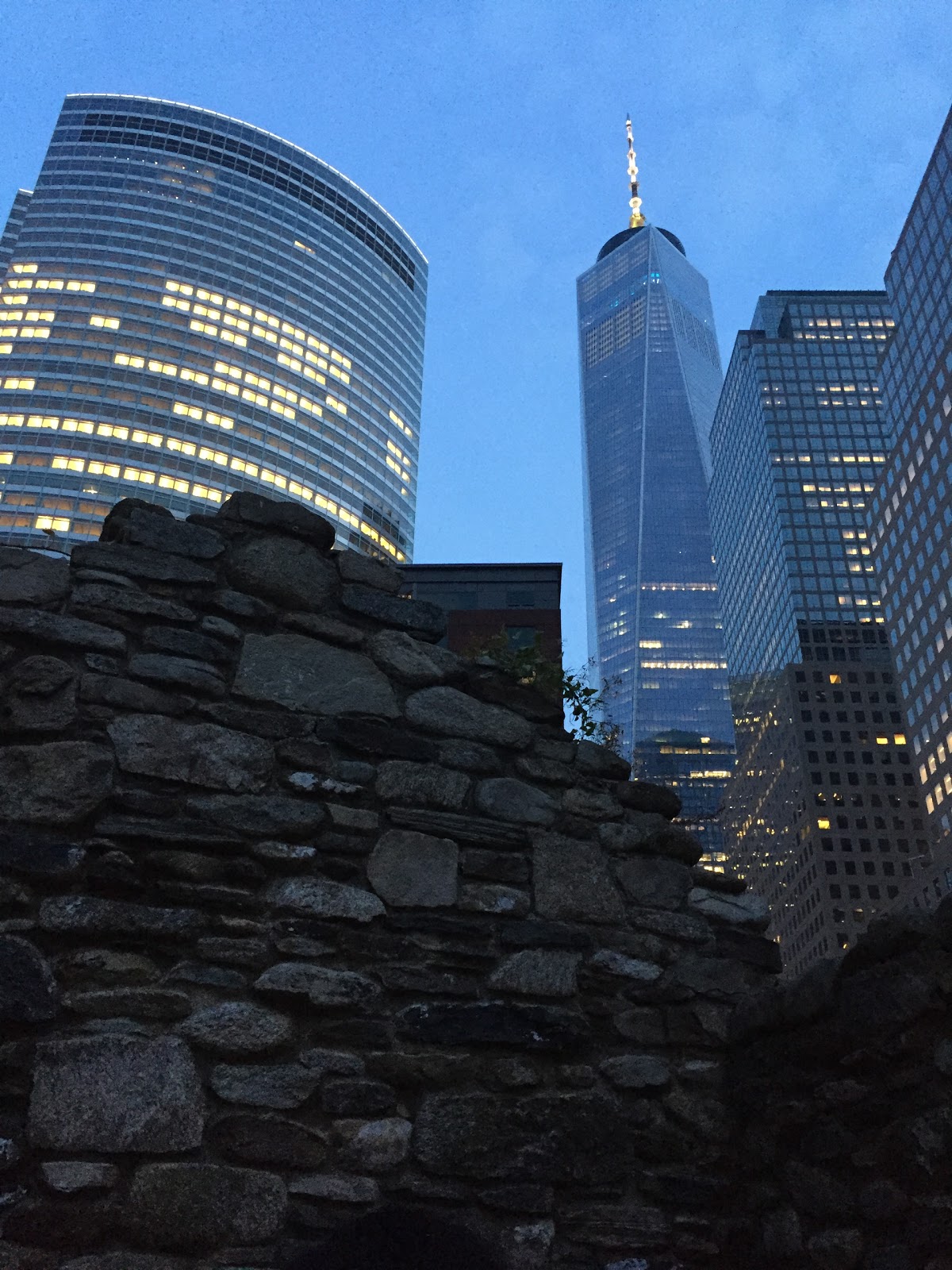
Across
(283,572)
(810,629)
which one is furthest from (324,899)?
(810,629)

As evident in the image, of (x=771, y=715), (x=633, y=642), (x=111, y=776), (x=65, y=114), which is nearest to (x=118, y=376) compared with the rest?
(x=65, y=114)

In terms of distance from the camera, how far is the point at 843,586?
4545 inches

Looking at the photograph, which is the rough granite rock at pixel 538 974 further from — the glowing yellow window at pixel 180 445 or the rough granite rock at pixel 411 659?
the glowing yellow window at pixel 180 445

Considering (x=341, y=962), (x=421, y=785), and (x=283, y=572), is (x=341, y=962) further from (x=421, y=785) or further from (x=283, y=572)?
(x=283, y=572)

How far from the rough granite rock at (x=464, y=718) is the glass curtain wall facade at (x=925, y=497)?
8136 centimetres

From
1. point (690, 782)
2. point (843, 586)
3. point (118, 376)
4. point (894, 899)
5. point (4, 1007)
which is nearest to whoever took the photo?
point (4, 1007)

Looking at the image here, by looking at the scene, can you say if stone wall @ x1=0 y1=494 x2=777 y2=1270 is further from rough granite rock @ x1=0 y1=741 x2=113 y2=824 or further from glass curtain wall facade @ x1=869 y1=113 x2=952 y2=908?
glass curtain wall facade @ x1=869 y1=113 x2=952 y2=908

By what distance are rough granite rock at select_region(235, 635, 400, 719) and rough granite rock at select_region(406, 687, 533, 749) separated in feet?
0.42

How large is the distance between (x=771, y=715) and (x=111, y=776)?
393 feet

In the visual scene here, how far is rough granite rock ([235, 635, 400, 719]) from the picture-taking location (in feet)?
12.9

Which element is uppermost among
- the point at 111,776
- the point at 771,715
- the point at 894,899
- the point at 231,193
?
the point at 231,193

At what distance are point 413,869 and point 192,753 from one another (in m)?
0.99

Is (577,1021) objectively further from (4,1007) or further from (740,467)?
(740,467)

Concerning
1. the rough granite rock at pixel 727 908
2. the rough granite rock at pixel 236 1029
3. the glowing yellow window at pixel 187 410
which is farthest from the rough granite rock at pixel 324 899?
the glowing yellow window at pixel 187 410
